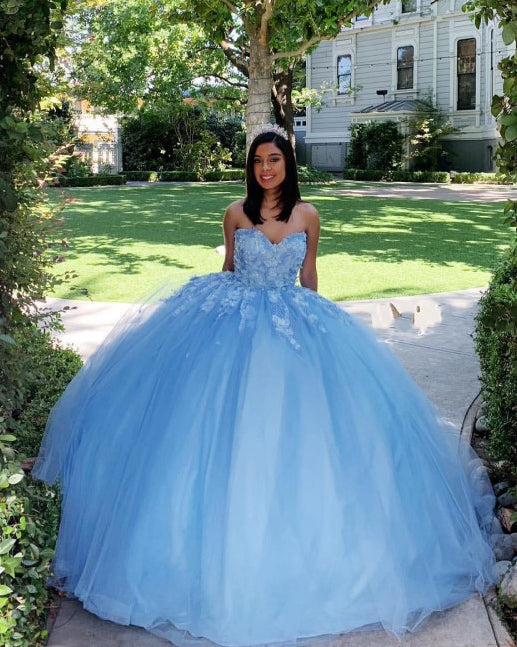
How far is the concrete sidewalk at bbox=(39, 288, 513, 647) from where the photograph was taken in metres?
3.07

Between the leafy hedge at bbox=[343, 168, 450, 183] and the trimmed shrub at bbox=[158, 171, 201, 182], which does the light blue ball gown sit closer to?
the leafy hedge at bbox=[343, 168, 450, 183]

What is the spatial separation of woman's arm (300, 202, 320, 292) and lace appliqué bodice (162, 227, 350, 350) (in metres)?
0.10

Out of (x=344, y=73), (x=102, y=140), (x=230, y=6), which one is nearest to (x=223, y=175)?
(x=102, y=140)

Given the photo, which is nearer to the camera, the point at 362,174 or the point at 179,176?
the point at 362,174

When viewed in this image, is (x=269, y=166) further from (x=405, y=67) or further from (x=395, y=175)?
(x=405, y=67)

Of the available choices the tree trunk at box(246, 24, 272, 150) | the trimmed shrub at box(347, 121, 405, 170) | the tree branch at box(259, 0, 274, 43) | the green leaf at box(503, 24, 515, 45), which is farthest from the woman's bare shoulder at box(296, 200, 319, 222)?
the trimmed shrub at box(347, 121, 405, 170)

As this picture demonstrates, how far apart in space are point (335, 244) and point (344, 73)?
2545cm

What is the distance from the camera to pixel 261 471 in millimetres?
3121

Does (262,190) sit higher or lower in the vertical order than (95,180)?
lower

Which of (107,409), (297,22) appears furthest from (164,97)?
(107,409)

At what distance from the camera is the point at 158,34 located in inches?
747

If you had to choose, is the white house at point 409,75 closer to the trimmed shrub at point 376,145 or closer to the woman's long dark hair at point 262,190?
the trimmed shrub at point 376,145

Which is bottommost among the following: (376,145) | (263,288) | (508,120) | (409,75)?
(263,288)

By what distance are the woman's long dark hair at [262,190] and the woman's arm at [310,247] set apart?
0.35ft
